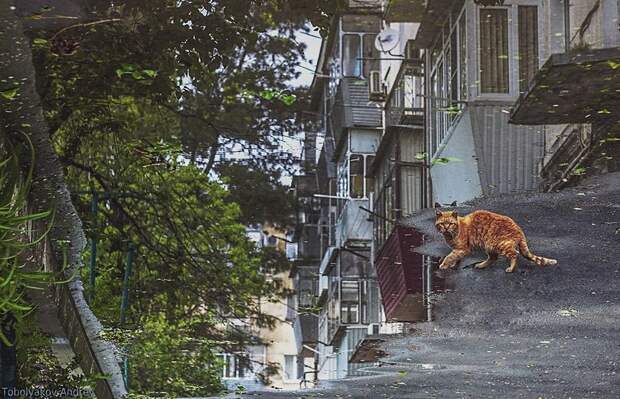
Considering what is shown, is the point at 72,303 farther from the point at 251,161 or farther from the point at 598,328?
the point at 251,161

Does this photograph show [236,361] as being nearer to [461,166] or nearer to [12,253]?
[461,166]

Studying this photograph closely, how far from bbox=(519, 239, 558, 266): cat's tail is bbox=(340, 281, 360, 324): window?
20319 mm

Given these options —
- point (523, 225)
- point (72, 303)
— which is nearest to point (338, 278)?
point (523, 225)

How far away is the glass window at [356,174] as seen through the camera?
35344mm

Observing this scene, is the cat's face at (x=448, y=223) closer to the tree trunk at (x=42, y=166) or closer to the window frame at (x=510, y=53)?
the window frame at (x=510, y=53)

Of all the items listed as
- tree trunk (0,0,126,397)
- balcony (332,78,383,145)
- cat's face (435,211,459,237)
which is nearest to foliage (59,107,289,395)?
cat's face (435,211,459,237)

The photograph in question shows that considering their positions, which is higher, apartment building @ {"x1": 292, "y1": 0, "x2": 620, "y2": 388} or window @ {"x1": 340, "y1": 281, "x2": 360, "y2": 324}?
apartment building @ {"x1": 292, "y1": 0, "x2": 620, "y2": 388}

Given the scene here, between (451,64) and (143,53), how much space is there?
11.7 meters

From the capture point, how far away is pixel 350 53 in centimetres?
3731

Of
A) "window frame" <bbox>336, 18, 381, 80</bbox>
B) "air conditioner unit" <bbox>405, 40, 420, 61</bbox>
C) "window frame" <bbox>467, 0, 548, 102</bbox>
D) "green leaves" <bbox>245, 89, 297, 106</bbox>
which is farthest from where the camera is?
"window frame" <bbox>336, 18, 381, 80</bbox>

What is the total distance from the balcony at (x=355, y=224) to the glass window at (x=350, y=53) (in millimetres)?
3344

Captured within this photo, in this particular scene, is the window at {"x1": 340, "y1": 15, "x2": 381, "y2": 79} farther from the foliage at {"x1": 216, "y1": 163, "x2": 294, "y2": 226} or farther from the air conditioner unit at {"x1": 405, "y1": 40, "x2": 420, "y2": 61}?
the air conditioner unit at {"x1": 405, "y1": 40, "x2": 420, "y2": 61}

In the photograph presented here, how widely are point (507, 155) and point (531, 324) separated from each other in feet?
30.1

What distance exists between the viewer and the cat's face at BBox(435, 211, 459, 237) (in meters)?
16.6
